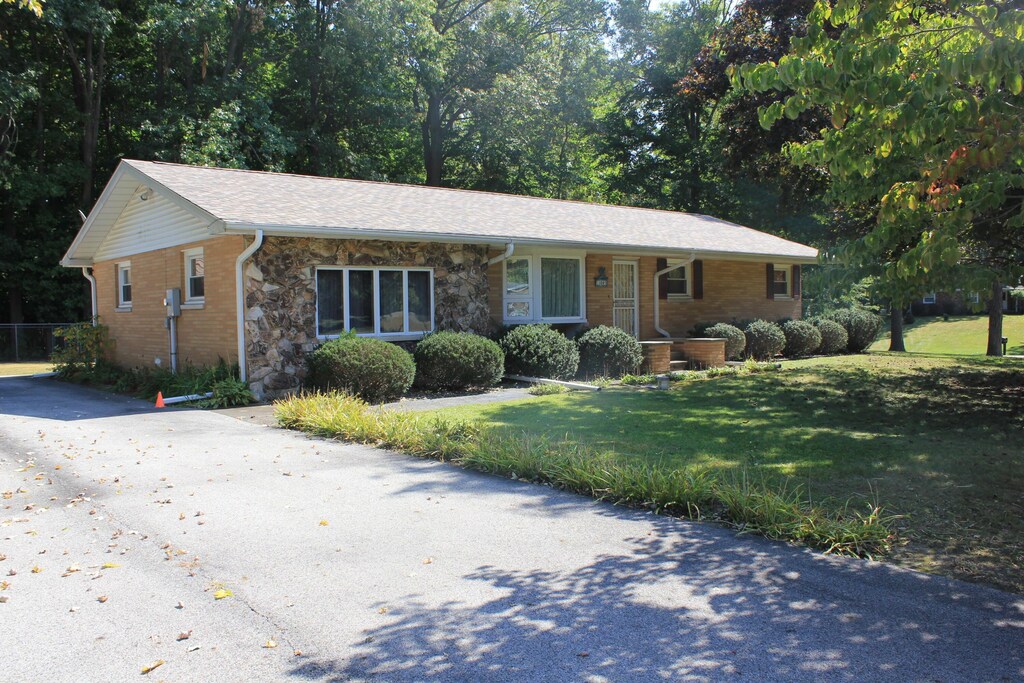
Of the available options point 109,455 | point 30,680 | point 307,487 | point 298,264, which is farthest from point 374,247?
point 30,680

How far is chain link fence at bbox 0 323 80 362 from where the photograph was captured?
87.2ft

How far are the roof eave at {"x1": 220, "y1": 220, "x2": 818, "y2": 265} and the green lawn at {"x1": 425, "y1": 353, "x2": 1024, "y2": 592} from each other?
8.65 ft

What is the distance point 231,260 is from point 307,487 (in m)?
7.54

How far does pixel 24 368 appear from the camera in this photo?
23594 millimetres

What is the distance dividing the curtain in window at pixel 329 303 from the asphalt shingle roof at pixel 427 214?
1069 mm

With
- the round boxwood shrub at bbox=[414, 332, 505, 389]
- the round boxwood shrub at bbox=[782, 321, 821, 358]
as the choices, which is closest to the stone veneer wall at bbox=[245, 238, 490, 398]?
the round boxwood shrub at bbox=[414, 332, 505, 389]

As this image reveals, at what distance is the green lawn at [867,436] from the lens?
223 inches

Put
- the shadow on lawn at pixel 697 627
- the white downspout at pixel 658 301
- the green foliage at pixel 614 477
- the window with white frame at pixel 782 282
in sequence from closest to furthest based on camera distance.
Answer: the shadow on lawn at pixel 697 627
the green foliage at pixel 614 477
the white downspout at pixel 658 301
the window with white frame at pixel 782 282

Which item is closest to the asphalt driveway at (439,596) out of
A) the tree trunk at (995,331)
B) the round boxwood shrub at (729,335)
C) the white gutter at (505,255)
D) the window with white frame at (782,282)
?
the white gutter at (505,255)

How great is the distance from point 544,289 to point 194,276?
736 cm

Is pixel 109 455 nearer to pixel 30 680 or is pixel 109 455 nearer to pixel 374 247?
pixel 30 680

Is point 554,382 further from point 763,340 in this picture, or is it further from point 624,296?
point 763,340

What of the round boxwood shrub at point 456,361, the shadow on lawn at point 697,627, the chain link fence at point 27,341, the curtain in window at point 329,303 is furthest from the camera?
the chain link fence at point 27,341

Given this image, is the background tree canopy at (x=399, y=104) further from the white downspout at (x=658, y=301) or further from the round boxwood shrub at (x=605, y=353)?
the round boxwood shrub at (x=605, y=353)
